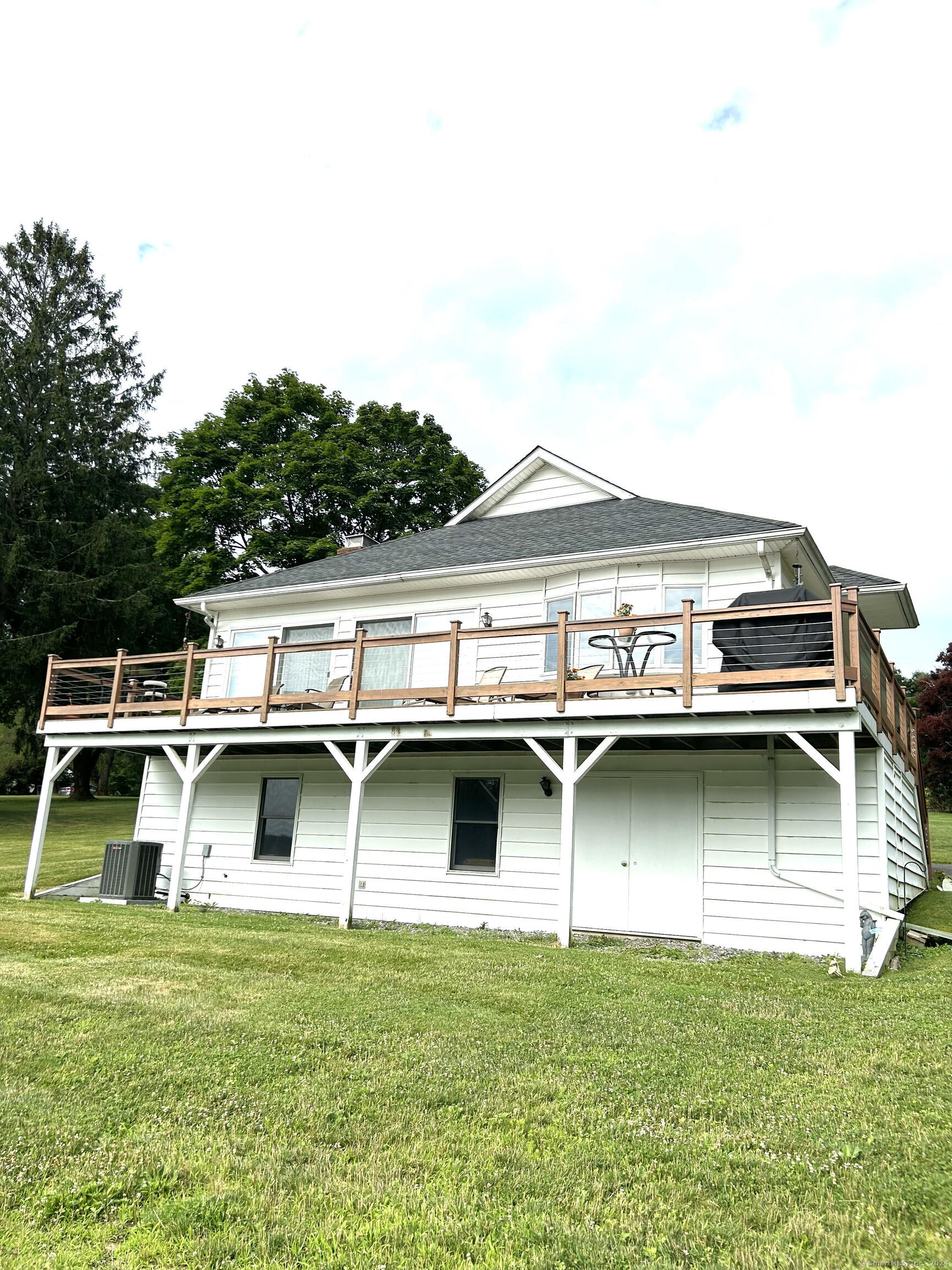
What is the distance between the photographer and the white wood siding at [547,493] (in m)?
16.7

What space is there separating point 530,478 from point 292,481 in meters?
15.1

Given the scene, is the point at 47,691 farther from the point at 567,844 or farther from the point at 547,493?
the point at 567,844

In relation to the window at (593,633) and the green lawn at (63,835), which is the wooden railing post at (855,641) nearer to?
the window at (593,633)

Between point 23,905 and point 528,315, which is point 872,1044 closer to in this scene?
point 23,905

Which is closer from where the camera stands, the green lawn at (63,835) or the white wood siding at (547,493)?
the white wood siding at (547,493)

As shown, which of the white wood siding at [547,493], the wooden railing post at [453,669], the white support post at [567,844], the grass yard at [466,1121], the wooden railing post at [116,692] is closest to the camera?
the grass yard at [466,1121]

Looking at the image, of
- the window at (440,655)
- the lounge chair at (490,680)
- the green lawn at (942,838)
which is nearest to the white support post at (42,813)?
the window at (440,655)

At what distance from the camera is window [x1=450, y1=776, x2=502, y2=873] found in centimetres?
Answer: 1328

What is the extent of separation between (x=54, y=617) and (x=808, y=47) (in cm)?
2510

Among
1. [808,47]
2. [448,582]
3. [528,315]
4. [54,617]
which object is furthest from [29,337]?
[808,47]

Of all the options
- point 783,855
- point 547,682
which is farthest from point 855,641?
point 547,682

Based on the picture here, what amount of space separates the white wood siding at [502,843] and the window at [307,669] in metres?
1.24

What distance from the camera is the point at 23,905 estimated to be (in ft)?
42.7

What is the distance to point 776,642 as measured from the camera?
10141mm
